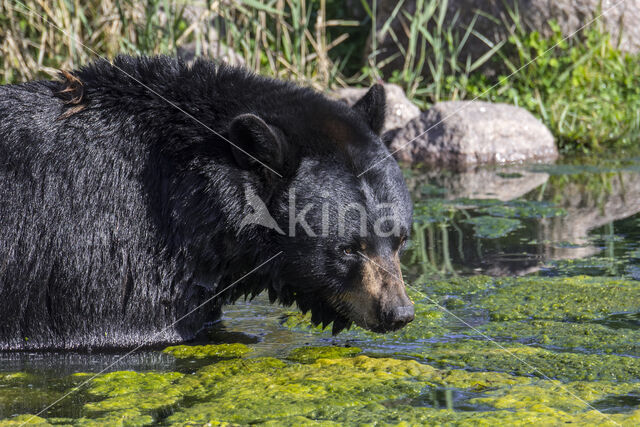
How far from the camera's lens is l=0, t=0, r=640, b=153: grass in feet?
28.9

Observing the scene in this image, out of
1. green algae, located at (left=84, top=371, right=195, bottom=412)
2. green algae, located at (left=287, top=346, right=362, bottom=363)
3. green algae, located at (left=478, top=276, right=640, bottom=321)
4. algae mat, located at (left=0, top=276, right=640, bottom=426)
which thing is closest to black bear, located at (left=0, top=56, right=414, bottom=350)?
green algae, located at (left=287, top=346, right=362, bottom=363)

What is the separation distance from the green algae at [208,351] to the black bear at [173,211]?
2.9 inches

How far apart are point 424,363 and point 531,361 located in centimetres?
48

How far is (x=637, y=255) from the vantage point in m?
5.97

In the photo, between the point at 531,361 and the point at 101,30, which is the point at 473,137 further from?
the point at 531,361

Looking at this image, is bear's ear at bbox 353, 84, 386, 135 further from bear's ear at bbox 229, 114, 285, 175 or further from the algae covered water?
the algae covered water

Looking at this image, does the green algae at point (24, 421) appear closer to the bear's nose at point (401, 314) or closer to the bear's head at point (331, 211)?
the bear's head at point (331, 211)

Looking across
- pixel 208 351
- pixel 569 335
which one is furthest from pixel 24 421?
pixel 569 335

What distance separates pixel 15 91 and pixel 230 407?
1996 mm

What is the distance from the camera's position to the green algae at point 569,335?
421 centimetres

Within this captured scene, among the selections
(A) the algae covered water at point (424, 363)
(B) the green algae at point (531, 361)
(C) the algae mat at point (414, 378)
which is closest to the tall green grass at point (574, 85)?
(A) the algae covered water at point (424, 363)

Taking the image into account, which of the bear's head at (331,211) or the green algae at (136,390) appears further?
the bear's head at (331,211)

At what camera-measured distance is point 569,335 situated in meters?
4.39

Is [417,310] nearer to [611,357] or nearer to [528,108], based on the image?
[611,357]
